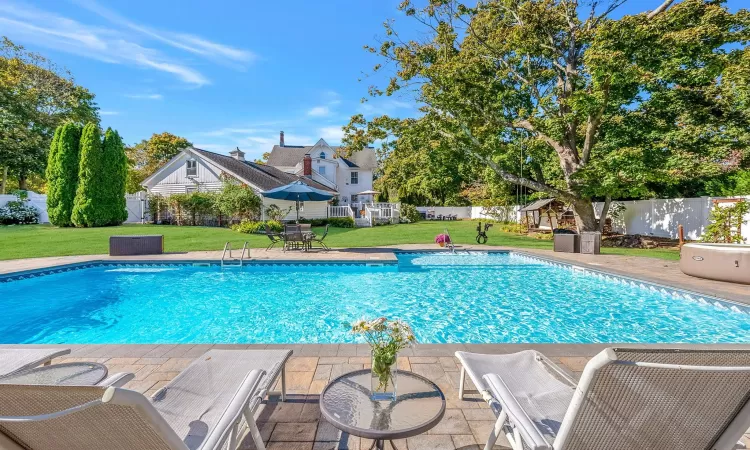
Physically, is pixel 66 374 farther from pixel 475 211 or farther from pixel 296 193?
pixel 475 211

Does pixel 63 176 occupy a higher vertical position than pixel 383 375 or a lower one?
higher

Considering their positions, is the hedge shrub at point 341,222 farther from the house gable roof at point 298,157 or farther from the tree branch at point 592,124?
the tree branch at point 592,124

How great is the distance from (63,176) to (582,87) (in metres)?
28.1

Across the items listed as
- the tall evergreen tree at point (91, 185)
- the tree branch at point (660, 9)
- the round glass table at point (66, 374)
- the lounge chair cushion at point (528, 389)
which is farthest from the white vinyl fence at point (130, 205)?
the tree branch at point (660, 9)

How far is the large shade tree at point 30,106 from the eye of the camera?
25406mm

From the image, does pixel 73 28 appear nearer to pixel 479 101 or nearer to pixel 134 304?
pixel 134 304

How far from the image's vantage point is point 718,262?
23.4 feet

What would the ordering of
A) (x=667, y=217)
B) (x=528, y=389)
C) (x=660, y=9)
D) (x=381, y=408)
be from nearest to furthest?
1. (x=381, y=408)
2. (x=528, y=389)
3. (x=660, y=9)
4. (x=667, y=217)

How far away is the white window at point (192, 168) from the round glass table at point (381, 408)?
2524 centimetres

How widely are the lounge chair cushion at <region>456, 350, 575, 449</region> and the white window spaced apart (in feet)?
83.1

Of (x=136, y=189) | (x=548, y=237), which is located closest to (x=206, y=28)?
(x=548, y=237)

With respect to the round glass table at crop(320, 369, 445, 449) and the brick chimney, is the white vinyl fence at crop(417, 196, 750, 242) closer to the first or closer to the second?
the round glass table at crop(320, 369, 445, 449)

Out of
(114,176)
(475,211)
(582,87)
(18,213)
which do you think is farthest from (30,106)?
(475,211)

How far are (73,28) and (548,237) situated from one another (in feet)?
68.7
